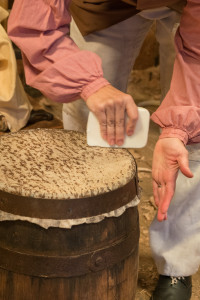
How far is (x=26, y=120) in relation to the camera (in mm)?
2959

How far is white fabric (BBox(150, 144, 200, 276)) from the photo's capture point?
179 cm

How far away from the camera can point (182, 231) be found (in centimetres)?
186

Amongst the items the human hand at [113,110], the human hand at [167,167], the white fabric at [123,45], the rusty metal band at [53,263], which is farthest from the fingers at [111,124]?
the white fabric at [123,45]

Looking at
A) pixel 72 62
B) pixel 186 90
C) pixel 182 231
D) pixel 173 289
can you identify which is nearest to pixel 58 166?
pixel 72 62

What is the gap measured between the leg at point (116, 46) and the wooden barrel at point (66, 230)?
0.56 m

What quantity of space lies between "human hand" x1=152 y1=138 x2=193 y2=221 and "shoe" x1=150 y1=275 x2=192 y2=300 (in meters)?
0.47

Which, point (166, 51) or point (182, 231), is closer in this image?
point (182, 231)

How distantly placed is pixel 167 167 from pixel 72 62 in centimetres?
42

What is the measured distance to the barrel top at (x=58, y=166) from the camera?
1359mm

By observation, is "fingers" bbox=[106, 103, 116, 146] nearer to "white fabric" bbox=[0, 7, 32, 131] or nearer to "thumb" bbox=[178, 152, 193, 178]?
"thumb" bbox=[178, 152, 193, 178]

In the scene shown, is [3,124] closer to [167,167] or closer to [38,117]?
[38,117]

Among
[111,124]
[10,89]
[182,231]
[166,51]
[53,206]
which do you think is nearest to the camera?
[53,206]

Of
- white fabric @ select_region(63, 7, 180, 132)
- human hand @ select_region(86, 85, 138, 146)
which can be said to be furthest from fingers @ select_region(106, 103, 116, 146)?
white fabric @ select_region(63, 7, 180, 132)

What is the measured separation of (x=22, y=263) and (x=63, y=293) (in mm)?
137
